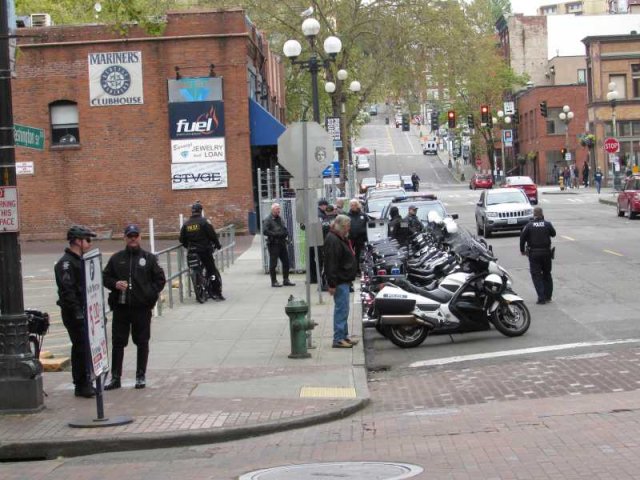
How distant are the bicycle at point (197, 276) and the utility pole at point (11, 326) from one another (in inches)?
346

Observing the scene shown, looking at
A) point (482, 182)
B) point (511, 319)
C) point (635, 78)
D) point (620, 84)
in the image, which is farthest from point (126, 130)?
point (635, 78)

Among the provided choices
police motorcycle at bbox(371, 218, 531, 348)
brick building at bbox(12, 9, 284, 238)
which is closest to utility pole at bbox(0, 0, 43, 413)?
police motorcycle at bbox(371, 218, 531, 348)

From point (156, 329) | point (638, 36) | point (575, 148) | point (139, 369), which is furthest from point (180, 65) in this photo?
point (575, 148)

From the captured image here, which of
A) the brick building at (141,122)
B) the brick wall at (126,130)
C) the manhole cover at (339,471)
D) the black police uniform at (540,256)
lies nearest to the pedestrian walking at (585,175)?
the brick building at (141,122)

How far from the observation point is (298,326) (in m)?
13.0

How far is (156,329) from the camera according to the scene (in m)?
15.9

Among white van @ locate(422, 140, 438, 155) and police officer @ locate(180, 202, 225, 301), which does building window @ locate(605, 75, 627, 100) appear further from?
police officer @ locate(180, 202, 225, 301)

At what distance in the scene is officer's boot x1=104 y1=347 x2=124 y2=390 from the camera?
1135cm

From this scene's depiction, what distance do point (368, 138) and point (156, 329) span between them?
12994cm

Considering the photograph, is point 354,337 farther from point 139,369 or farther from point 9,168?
point 9,168

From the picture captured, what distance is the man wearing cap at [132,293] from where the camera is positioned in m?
11.1

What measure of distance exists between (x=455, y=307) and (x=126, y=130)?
2498 centimetres

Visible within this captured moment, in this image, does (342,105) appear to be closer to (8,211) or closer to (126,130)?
(126,130)

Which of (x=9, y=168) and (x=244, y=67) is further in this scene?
(x=244, y=67)
